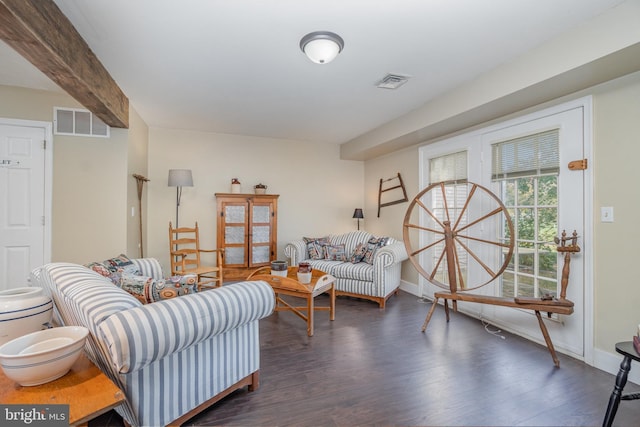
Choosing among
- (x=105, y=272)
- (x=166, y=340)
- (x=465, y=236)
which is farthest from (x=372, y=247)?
(x=166, y=340)

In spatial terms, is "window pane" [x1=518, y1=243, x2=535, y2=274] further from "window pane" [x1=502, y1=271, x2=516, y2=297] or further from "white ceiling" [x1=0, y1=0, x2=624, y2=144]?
"white ceiling" [x1=0, y1=0, x2=624, y2=144]

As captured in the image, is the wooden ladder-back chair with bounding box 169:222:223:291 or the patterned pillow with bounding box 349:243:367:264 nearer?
the wooden ladder-back chair with bounding box 169:222:223:291

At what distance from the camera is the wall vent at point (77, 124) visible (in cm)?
338

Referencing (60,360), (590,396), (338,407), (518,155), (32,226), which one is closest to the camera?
(60,360)

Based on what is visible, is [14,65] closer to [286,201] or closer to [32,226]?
[32,226]

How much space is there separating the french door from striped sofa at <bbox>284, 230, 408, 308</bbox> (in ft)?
3.36

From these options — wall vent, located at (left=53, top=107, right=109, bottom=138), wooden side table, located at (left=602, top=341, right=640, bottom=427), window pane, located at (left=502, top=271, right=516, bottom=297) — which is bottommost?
wooden side table, located at (left=602, top=341, right=640, bottom=427)

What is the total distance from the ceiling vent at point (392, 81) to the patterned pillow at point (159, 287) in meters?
2.43

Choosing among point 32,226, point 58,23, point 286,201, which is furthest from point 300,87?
point 32,226

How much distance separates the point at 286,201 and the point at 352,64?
3145 mm

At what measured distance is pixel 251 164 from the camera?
529 centimetres

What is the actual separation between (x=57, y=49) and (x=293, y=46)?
1573 mm

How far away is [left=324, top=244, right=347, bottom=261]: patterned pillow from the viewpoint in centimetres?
469

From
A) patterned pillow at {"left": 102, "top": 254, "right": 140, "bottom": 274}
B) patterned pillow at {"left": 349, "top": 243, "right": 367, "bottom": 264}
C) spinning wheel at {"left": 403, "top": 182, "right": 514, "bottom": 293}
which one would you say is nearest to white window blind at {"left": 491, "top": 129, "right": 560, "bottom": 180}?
spinning wheel at {"left": 403, "top": 182, "right": 514, "bottom": 293}
